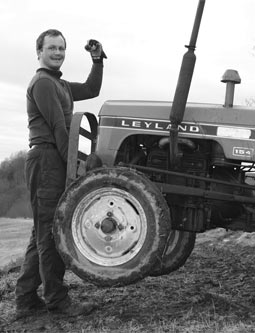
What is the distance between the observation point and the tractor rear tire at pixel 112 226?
167 inches

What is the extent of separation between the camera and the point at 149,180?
437 cm

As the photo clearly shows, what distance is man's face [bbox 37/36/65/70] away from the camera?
5039mm

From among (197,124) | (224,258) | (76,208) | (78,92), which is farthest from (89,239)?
(224,258)

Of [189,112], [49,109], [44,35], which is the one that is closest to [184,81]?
[189,112]

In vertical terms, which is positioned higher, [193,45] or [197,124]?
[193,45]

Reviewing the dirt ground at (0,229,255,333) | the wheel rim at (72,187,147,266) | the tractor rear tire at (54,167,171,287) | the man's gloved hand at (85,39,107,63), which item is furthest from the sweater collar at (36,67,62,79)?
the dirt ground at (0,229,255,333)

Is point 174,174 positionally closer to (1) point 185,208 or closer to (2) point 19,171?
(1) point 185,208

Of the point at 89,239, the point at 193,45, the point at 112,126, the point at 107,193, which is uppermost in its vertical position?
the point at 193,45

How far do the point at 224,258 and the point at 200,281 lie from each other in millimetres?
1491

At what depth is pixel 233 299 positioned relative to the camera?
5.09 metres

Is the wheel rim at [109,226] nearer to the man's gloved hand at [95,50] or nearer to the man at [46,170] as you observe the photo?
the man at [46,170]

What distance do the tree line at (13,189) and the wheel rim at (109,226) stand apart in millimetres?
53253

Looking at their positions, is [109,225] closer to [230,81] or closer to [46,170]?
[46,170]

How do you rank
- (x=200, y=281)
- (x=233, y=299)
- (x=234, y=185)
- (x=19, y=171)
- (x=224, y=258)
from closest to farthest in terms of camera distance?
1. (x=234, y=185)
2. (x=233, y=299)
3. (x=200, y=281)
4. (x=224, y=258)
5. (x=19, y=171)
